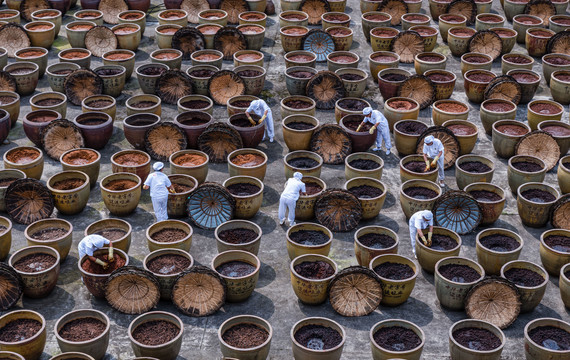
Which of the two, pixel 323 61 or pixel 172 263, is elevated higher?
pixel 172 263

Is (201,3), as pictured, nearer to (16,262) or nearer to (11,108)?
(11,108)

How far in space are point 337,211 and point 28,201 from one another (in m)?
6.78

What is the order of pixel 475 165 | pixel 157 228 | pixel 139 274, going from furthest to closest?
pixel 475 165, pixel 157 228, pixel 139 274

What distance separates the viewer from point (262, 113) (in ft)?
70.2

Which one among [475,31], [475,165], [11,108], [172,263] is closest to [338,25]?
[475,31]

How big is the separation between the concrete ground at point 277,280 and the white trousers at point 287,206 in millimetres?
328

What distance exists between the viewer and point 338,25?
27344 mm

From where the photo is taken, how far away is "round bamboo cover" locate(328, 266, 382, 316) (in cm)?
1580

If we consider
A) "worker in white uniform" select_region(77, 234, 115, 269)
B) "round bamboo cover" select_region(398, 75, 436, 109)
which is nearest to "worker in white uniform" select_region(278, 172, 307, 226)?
"worker in white uniform" select_region(77, 234, 115, 269)

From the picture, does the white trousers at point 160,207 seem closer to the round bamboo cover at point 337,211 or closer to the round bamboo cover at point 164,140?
the round bamboo cover at point 164,140

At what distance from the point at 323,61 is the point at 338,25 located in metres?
1.95

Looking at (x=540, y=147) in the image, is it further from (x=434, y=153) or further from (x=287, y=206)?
(x=287, y=206)

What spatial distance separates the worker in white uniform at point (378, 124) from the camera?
67.9 ft

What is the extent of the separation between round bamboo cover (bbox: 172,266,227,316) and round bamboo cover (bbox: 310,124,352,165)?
234 inches
